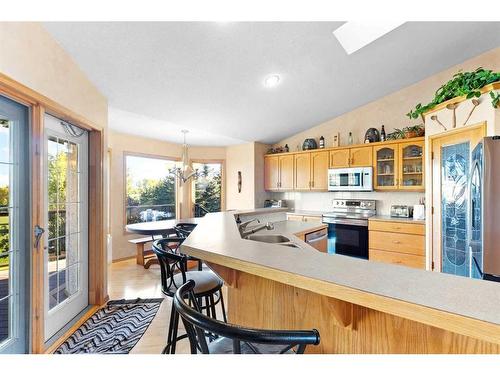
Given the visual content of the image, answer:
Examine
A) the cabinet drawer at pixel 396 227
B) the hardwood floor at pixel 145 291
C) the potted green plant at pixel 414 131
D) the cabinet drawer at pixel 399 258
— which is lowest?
the hardwood floor at pixel 145 291

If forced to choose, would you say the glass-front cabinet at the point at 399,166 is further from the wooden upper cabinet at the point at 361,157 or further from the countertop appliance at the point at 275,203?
the countertop appliance at the point at 275,203

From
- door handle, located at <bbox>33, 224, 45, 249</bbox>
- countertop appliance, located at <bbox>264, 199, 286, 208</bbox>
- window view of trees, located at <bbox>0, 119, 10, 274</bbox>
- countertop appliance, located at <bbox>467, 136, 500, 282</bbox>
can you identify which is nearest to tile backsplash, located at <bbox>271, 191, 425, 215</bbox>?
countertop appliance, located at <bbox>264, 199, 286, 208</bbox>

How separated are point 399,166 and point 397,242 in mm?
1113

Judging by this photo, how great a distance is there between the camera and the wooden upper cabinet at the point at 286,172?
5.27m

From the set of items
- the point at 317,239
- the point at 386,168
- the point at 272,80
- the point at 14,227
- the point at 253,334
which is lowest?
the point at 317,239

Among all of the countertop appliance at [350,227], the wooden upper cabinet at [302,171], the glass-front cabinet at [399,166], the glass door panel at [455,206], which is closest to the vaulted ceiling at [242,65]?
the wooden upper cabinet at [302,171]

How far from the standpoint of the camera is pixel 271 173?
18.4ft

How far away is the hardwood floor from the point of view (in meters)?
2.25

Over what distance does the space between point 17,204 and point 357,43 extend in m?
3.38

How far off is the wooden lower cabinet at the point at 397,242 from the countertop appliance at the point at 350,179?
2.04 ft

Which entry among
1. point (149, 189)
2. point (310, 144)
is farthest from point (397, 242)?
point (149, 189)

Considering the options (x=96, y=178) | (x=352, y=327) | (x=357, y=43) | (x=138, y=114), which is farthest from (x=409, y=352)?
(x=138, y=114)

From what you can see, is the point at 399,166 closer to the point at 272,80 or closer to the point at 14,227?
the point at 272,80
